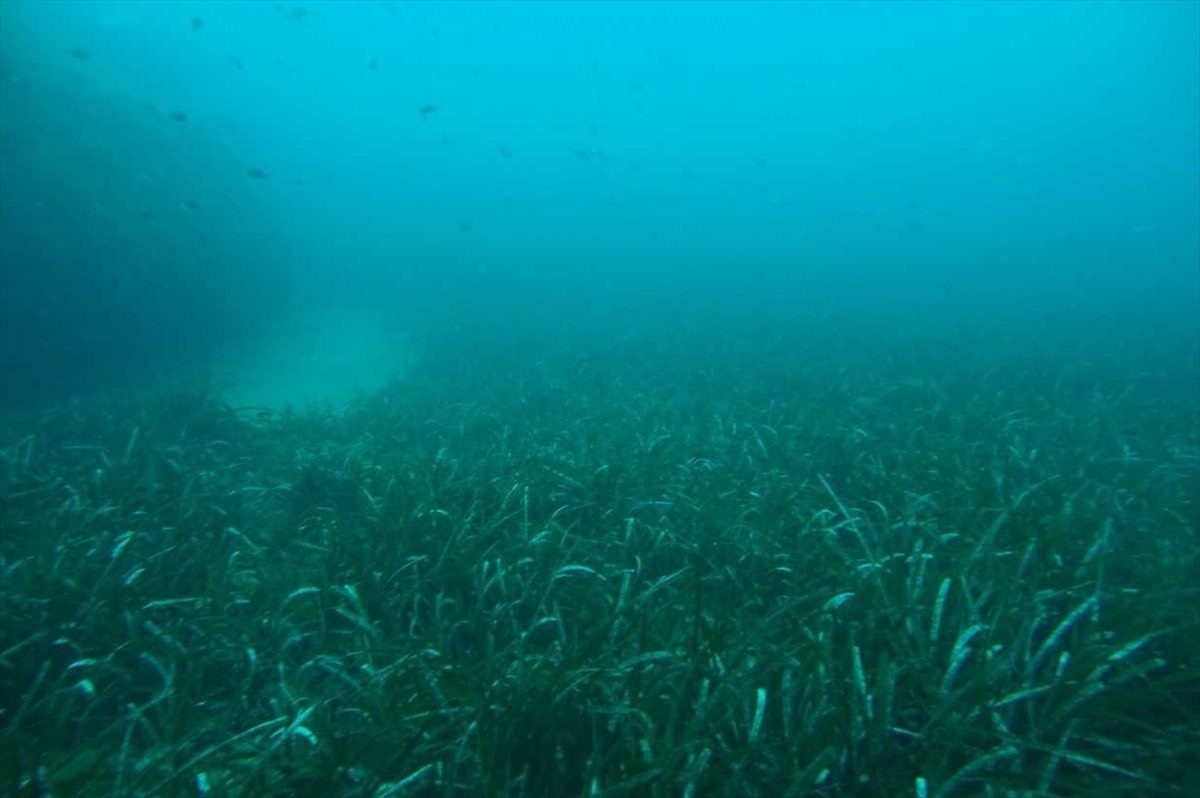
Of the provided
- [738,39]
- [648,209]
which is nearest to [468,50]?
[738,39]

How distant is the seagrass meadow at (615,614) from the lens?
6.56 ft

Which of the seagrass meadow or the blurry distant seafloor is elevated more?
the seagrass meadow

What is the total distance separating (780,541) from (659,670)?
1.79 meters

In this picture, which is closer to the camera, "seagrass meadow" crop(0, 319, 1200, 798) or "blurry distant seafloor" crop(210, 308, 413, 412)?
"seagrass meadow" crop(0, 319, 1200, 798)

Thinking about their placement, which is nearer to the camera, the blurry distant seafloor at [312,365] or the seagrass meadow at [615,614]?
the seagrass meadow at [615,614]

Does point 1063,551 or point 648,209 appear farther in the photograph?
point 648,209

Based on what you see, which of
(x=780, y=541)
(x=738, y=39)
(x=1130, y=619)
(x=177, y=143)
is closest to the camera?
(x=1130, y=619)

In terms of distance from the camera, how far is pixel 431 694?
2348 mm

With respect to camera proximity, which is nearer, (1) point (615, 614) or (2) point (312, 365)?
(1) point (615, 614)

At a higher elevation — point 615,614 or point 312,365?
point 615,614

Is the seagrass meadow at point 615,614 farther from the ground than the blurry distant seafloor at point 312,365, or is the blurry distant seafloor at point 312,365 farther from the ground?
the seagrass meadow at point 615,614

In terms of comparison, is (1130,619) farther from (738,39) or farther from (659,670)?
(738,39)

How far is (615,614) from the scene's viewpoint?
2484 millimetres

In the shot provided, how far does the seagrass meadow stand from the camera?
78.7 inches
